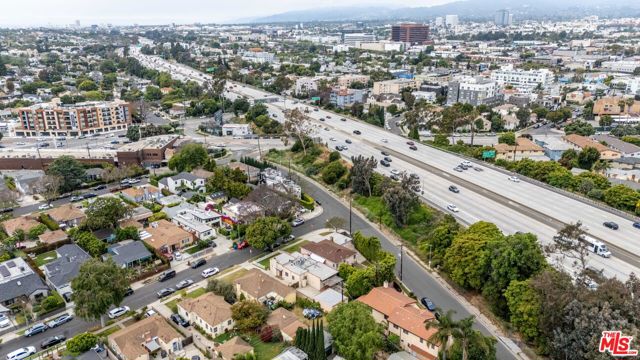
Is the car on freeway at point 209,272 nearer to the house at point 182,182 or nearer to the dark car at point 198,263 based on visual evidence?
the dark car at point 198,263

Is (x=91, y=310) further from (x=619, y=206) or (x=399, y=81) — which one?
A: (x=399, y=81)

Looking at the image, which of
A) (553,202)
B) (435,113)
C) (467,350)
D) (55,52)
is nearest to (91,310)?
(467,350)

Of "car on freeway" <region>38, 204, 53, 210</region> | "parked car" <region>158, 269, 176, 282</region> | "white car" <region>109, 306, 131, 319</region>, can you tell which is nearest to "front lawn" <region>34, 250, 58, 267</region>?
"parked car" <region>158, 269, 176, 282</region>

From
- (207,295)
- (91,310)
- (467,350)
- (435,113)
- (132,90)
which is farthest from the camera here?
(132,90)

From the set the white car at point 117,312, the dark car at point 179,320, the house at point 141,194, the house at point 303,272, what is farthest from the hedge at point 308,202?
the white car at point 117,312

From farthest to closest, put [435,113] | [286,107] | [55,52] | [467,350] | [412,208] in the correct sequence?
[55,52] → [286,107] → [435,113] → [412,208] → [467,350]

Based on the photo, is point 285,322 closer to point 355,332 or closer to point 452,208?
point 355,332
